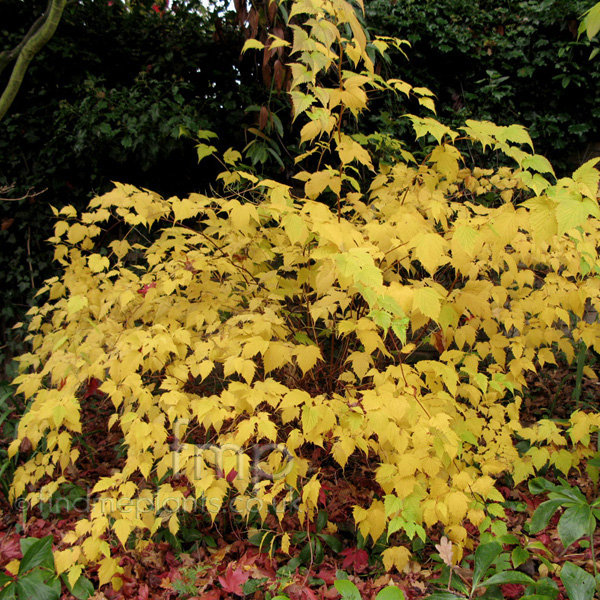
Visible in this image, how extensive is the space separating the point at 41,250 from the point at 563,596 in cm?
417

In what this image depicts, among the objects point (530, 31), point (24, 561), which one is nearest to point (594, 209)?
point (24, 561)

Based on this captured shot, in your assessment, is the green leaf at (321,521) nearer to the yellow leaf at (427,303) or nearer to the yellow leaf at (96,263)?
the yellow leaf at (427,303)

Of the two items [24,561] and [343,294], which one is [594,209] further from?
[24,561]

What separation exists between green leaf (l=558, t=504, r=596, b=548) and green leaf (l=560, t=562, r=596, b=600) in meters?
0.07

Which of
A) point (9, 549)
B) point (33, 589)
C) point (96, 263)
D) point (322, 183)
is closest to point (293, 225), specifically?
point (322, 183)

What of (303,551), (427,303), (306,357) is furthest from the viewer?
(303,551)

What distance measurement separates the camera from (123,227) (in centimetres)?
391

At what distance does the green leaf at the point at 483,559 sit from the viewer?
1.28 meters

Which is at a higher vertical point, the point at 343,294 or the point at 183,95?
the point at 183,95

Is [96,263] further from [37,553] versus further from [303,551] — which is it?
[303,551]

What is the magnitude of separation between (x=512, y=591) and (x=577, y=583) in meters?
0.73

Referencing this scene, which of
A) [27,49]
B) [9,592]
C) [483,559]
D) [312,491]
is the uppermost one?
[27,49]

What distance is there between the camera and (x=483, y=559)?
1305mm

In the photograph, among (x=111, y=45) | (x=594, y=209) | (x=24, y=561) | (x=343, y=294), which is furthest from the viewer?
(x=111, y=45)
